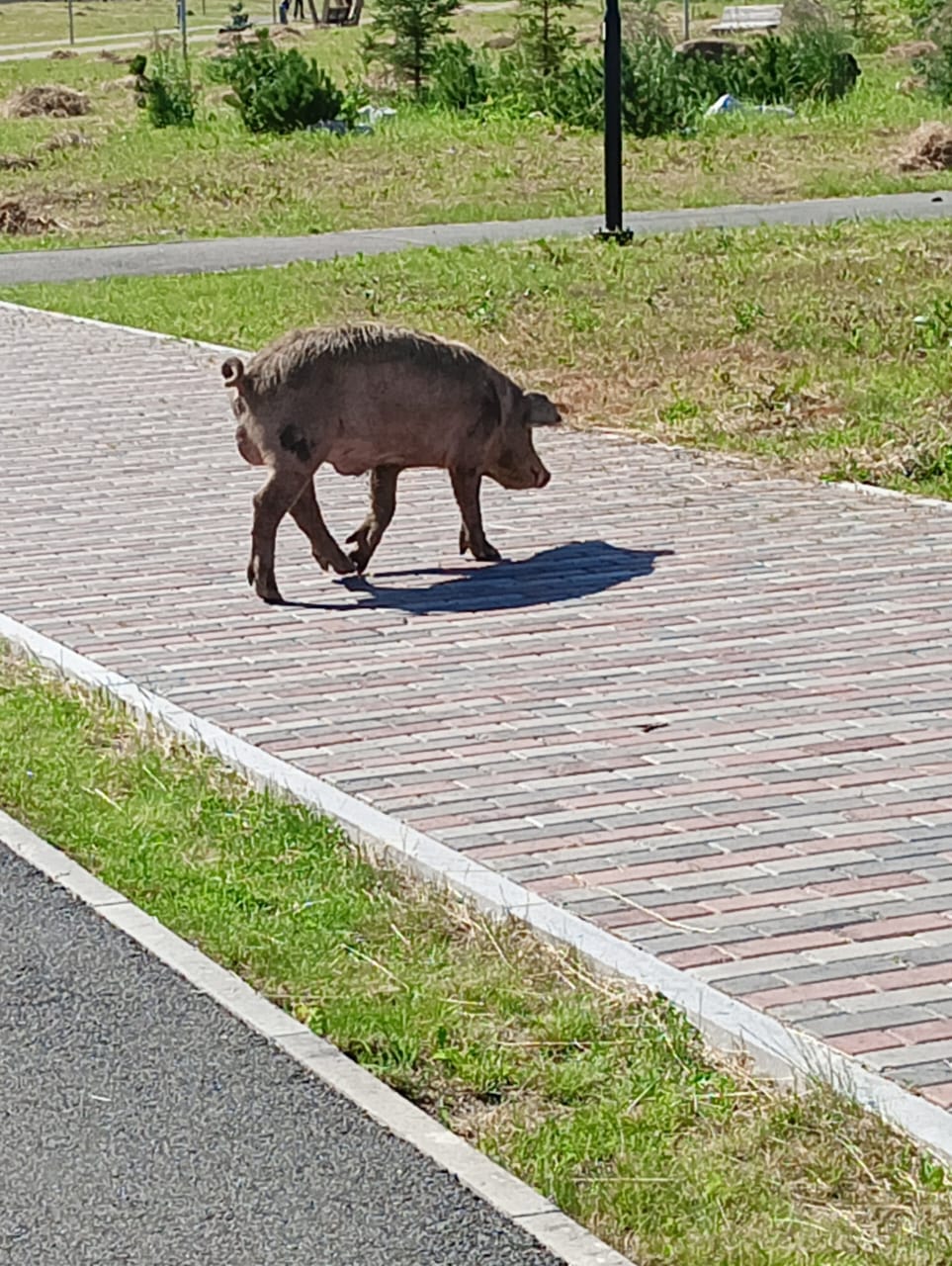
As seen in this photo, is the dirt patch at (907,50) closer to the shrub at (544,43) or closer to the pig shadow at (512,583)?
the shrub at (544,43)

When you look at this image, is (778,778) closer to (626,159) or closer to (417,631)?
(417,631)

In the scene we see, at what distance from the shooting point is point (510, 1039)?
5719mm

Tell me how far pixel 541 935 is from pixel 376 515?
4693 millimetres

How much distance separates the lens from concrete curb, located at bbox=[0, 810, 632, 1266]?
15.6ft

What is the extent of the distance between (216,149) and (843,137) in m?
8.69

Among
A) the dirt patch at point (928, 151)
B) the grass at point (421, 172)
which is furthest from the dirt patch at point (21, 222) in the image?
the dirt patch at point (928, 151)

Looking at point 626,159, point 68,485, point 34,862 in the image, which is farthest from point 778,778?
point 626,159

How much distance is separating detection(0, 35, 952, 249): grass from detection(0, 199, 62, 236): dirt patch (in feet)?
0.74

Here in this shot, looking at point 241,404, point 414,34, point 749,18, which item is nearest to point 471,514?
point 241,404

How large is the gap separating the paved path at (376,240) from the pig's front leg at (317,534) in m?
12.7

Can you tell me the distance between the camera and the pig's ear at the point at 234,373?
9961 millimetres

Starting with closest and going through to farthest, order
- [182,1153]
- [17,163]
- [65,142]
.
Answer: [182,1153] < [17,163] < [65,142]

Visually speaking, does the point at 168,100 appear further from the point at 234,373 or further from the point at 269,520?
the point at 269,520

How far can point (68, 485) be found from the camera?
42.4 feet
